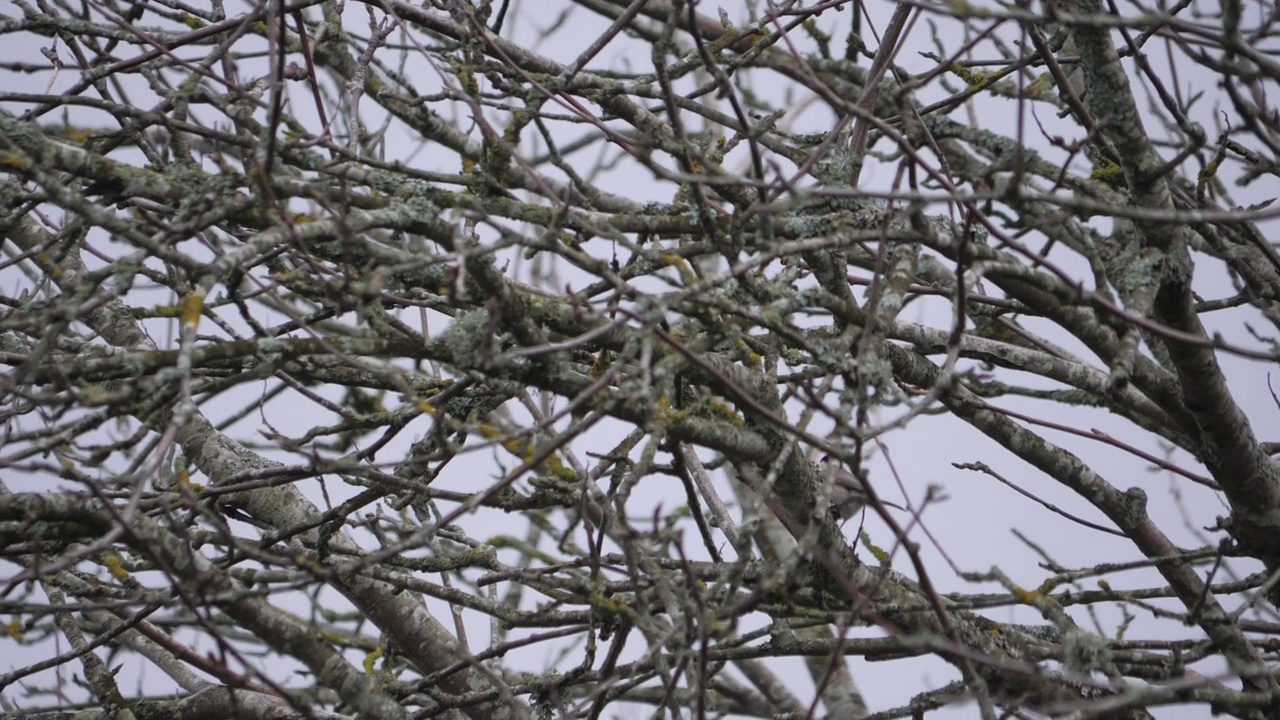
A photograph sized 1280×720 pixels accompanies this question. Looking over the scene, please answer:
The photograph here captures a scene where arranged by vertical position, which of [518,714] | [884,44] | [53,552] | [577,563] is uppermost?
[884,44]

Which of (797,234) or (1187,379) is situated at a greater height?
(797,234)

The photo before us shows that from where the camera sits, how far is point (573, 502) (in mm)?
2512

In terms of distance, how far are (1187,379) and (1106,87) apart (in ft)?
2.30

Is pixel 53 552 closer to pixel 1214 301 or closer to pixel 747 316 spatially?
pixel 747 316

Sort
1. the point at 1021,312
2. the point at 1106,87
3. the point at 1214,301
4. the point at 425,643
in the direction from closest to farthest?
1. the point at 1106,87
2. the point at 1021,312
3. the point at 1214,301
4. the point at 425,643

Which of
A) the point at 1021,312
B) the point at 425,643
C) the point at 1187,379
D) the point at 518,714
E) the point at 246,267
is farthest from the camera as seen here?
the point at 425,643

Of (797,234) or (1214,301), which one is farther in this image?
(1214,301)

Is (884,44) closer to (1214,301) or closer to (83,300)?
(1214,301)

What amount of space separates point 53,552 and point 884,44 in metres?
2.48

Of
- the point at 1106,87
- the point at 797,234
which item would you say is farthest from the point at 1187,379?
the point at 797,234

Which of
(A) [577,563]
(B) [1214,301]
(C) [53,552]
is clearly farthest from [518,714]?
(B) [1214,301]

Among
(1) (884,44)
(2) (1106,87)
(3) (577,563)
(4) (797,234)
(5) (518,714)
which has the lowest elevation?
(5) (518,714)

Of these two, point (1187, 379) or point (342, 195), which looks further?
point (1187, 379)

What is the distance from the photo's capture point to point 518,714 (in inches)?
108
